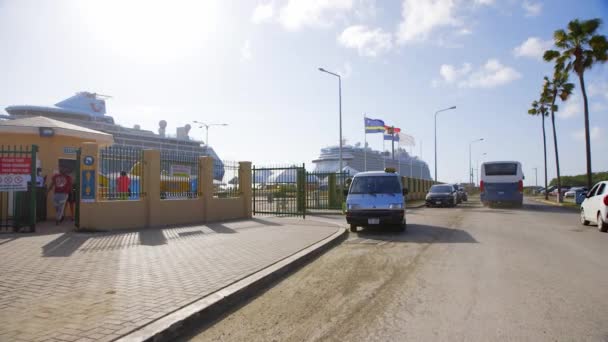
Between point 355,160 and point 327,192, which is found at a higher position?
point 355,160

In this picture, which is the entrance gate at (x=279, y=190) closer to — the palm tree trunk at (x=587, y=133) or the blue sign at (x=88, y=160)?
the blue sign at (x=88, y=160)

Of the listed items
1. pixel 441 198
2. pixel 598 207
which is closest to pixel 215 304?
pixel 598 207

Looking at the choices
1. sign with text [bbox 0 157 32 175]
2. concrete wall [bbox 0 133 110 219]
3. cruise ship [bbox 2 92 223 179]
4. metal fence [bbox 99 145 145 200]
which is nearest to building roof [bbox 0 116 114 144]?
concrete wall [bbox 0 133 110 219]

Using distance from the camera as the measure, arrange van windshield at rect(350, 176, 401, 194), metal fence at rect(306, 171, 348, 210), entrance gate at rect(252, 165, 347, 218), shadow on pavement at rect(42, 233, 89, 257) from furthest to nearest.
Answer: metal fence at rect(306, 171, 348, 210)
entrance gate at rect(252, 165, 347, 218)
van windshield at rect(350, 176, 401, 194)
shadow on pavement at rect(42, 233, 89, 257)

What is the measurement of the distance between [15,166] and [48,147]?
12.6ft

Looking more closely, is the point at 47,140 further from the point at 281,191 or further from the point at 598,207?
the point at 598,207

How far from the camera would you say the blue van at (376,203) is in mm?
11938

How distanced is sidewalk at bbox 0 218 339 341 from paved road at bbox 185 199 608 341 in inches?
30.5

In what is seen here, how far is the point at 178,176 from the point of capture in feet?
44.1

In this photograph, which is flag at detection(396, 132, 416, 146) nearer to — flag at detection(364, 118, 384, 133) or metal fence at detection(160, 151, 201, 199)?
flag at detection(364, 118, 384, 133)

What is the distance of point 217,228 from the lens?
12.5 m

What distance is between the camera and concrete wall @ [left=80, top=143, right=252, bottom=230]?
11141 millimetres

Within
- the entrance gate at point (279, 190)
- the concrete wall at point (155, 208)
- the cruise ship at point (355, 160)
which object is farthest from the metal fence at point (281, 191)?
the cruise ship at point (355, 160)

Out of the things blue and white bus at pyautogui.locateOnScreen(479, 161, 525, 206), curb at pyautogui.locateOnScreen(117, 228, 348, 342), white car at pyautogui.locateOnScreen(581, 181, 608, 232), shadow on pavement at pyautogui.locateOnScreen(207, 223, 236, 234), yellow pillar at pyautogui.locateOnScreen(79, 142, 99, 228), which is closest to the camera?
curb at pyautogui.locateOnScreen(117, 228, 348, 342)
